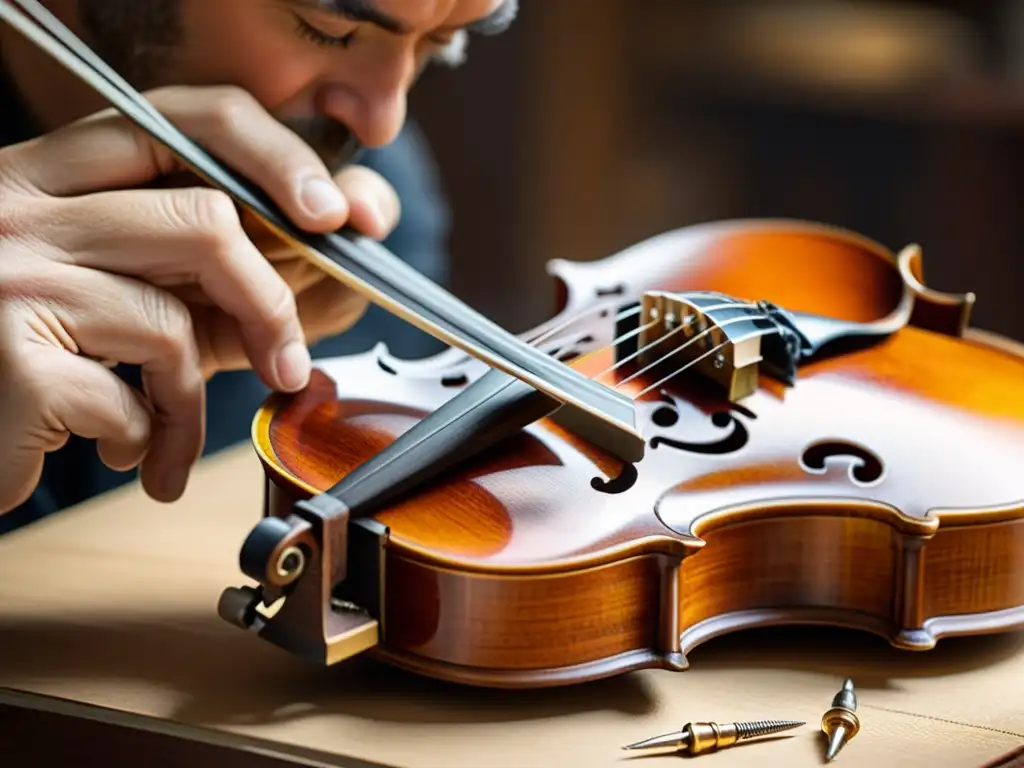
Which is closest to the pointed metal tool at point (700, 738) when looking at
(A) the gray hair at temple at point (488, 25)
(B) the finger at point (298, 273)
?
(B) the finger at point (298, 273)

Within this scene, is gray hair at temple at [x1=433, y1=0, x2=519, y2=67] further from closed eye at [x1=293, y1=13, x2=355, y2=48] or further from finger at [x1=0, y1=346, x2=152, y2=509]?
finger at [x1=0, y1=346, x2=152, y2=509]

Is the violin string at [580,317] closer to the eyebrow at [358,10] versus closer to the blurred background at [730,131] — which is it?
the eyebrow at [358,10]

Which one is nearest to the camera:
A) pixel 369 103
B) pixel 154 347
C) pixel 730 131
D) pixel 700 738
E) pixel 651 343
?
pixel 700 738

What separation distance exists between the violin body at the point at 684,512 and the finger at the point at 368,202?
100 mm

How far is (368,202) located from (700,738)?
0.44 m

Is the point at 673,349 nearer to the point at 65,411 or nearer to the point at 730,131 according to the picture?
the point at 65,411

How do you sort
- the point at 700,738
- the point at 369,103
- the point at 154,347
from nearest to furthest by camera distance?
the point at 700,738, the point at 154,347, the point at 369,103

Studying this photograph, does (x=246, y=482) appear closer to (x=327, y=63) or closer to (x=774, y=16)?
(x=327, y=63)

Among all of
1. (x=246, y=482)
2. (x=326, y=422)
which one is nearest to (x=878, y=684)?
(x=326, y=422)

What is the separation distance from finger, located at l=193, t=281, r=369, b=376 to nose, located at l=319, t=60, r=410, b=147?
118 millimetres

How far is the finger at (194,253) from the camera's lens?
794 mm

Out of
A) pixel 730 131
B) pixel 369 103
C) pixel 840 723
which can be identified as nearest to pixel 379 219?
pixel 369 103

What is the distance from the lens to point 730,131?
2.72 m

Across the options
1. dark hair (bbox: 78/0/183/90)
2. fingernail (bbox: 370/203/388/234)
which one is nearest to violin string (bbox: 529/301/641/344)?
fingernail (bbox: 370/203/388/234)
